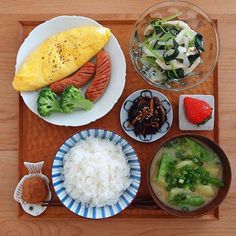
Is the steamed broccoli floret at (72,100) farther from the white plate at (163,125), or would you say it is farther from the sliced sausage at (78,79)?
the white plate at (163,125)

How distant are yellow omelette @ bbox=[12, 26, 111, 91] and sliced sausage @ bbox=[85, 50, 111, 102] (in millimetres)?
55

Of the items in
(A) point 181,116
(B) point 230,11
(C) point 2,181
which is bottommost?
(C) point 2,181

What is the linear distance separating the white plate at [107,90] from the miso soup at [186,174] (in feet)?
1.17

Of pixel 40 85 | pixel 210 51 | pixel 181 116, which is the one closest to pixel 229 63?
pixel 210 51

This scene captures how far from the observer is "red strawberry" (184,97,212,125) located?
89.7 inches

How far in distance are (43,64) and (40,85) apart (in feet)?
0.34

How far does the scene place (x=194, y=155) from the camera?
7.41 ft

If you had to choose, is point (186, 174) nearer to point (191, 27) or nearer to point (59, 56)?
point (191, 27)

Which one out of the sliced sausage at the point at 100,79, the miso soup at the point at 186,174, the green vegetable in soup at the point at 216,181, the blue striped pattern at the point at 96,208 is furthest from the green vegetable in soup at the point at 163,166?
the sliced sausage at the point at 100,79

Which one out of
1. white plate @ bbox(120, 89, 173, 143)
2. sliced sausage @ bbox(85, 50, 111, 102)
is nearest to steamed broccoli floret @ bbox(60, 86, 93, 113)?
sliced sausage @ bbox(85, 50, 111, 102)

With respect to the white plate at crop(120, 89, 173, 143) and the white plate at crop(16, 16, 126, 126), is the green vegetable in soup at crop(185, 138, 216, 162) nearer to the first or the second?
the white plate at crop(120, 89, 173, 143)

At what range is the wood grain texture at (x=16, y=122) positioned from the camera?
2385mm

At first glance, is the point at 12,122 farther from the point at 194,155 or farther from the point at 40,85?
the point at 194,155

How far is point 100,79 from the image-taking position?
91.3 inches
